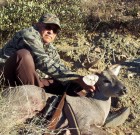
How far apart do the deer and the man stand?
22 cm

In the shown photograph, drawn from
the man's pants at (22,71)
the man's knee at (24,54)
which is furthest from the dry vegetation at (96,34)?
the man's knee at (24,54)

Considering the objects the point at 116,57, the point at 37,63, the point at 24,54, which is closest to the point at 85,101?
the point at 37,63

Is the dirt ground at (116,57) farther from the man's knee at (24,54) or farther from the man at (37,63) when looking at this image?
the man's knee at (24,54)

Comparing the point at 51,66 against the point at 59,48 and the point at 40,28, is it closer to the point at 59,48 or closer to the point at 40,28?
the point at 40,28

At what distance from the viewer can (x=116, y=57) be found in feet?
29.2

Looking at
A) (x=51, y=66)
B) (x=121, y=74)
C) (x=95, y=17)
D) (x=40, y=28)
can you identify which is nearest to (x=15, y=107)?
(x=51, y=66)

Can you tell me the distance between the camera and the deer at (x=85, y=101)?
6047 mm

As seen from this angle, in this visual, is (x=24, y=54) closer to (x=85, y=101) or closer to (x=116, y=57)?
(x=85, y=101)

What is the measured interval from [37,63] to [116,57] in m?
2.67

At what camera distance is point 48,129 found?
5.93 meters

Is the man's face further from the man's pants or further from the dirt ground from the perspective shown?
the dirt ground

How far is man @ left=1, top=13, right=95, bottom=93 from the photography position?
20.9 ft

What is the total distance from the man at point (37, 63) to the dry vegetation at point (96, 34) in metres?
1.18

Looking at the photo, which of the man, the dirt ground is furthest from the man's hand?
the dirt ground
